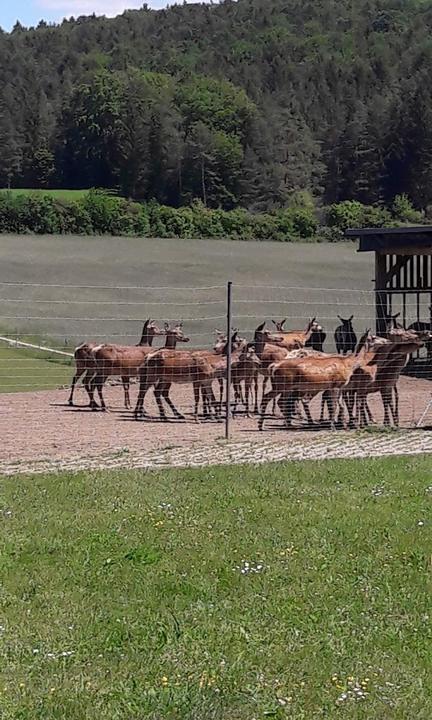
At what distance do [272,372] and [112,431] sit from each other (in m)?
2.51

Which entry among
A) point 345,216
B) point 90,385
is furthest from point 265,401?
point 345,216

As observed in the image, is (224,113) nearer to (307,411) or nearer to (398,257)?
(398,257)

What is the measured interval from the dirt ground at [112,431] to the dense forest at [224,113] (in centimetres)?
6117

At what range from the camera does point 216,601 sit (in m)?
6.59

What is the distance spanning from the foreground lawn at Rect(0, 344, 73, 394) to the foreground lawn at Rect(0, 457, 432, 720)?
1000 cm

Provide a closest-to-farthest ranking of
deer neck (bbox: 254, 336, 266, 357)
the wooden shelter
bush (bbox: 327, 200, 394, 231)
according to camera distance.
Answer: deer neck (bbox: 254, 336, 266, 357)
the wooden shelter
bush (bbox: 327, 200, 394, 231)

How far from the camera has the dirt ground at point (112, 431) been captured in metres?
13.1

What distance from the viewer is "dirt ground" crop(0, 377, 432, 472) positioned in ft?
43.0

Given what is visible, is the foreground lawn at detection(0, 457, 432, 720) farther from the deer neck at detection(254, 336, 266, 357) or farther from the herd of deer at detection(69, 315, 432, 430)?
the deer neck at detection(254, 336, 266, 357)

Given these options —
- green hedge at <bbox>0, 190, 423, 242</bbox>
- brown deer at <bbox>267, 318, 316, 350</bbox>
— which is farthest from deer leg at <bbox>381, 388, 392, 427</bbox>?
green hedge at <bbox>0, 190, 423, 242</bbox>

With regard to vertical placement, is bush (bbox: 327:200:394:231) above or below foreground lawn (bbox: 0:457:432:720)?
above

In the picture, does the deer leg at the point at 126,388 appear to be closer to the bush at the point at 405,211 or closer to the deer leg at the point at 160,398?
the deer leg at the point at 160,398

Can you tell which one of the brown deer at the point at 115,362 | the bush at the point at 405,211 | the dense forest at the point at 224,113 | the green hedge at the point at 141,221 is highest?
the dense forest at the point at 224,113

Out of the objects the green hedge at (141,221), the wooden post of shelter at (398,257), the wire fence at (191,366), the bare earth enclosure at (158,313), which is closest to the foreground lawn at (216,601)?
the bare earth enclosure at (158,313)
